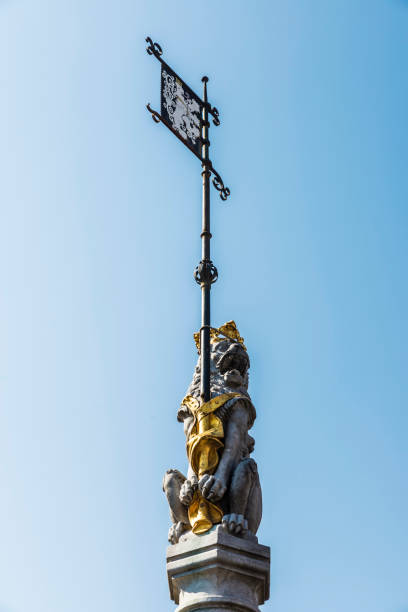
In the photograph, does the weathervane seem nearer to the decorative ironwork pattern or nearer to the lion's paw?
the decorative ironwork pattern

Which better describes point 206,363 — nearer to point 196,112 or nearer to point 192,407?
point 192,407

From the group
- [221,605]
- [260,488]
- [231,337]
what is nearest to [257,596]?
[221,605]

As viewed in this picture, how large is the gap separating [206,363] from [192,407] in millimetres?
611

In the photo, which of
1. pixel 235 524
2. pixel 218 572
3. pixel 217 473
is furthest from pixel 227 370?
pixel 218 572

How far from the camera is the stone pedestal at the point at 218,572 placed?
861cm

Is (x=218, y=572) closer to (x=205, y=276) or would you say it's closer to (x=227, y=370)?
(x=227, y=370)

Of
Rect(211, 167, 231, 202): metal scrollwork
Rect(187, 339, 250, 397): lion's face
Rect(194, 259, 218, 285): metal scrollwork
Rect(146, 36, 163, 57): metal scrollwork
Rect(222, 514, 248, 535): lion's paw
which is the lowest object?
Rect(222, 514, 248, 535): lion's paw

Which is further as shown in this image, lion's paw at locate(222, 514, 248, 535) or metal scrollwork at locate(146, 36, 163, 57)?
metal scrollwork at locate(146, 36, 163, 57)

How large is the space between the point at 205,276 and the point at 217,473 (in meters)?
2.35

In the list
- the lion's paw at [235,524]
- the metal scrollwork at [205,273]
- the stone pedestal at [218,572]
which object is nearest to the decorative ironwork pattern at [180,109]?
the metal scrollwork at [205,273]

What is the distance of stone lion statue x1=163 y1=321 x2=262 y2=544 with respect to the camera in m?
9.29

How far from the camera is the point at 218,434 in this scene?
9828 mm

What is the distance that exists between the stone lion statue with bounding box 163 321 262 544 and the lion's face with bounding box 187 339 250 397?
187 millimetres

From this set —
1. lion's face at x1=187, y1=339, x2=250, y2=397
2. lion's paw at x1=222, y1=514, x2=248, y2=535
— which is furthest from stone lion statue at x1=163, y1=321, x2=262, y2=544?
lion's face at x1=187, y1=339, x2=250, y2=397
